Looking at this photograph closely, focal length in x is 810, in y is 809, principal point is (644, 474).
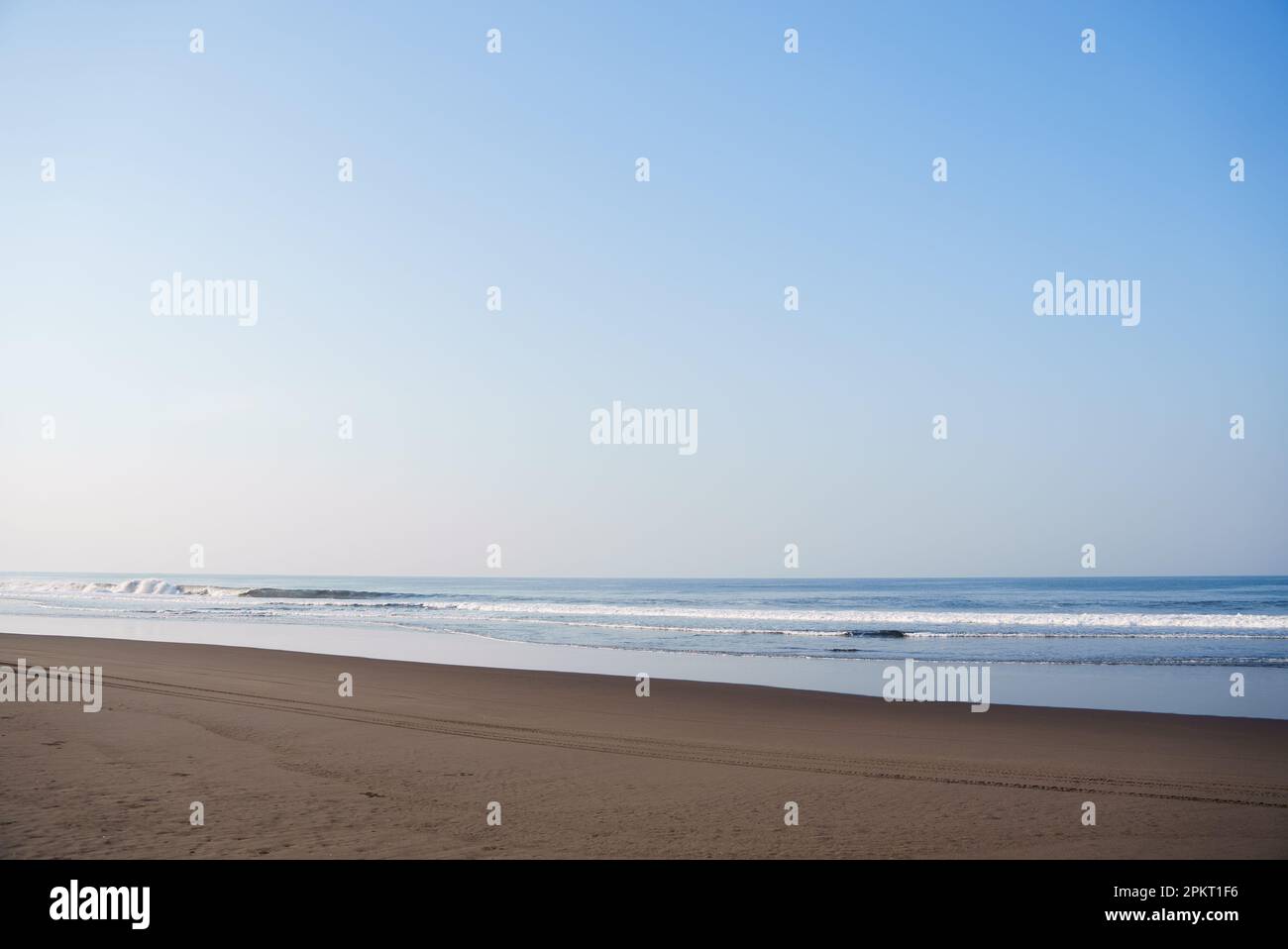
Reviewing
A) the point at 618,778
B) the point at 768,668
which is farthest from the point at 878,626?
the point at 618,778

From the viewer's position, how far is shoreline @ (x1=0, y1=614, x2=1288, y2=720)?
51.2ft

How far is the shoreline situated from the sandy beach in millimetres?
1961

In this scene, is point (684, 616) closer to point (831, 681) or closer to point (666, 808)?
point (831, 681)

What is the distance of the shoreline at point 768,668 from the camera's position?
15609 millimetres

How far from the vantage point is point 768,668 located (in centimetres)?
2098

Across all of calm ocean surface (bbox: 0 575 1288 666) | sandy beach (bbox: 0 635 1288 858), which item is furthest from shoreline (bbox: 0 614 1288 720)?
sandy beach (bbox: 0 635 1288 858)

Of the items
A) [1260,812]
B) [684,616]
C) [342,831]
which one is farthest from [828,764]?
[684,616]

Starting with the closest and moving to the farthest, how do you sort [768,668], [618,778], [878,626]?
[618,778]
[768,668]
[878,626]

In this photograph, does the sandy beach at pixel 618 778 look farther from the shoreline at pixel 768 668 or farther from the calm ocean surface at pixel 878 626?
the calm ocean surface at pixel 878 626

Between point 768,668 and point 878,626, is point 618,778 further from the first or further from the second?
point 878,626

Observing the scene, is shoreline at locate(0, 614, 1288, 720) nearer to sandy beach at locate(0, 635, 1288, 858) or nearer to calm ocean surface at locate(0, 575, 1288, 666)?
calm ocean surface at locate(0, 575, 1288, 666)

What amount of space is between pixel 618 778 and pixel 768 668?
40.7 ft

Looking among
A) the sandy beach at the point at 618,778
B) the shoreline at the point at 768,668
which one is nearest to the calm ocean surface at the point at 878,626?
the shoreline at the point at 768,668

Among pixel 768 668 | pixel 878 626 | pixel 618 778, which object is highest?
pixel 618 778
